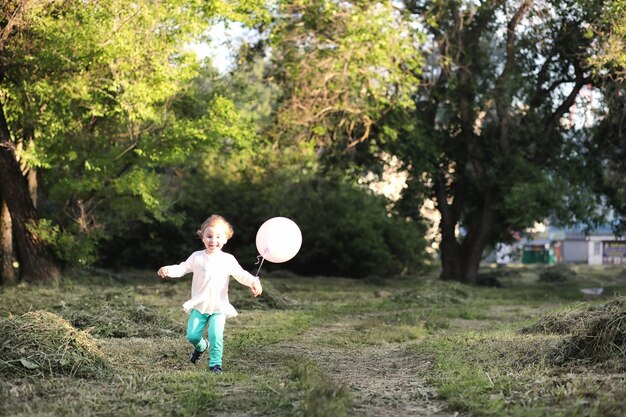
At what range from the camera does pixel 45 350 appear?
6.62m

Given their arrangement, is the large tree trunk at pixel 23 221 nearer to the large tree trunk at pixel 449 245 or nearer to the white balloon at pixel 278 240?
the white balloon at pixel 278 240

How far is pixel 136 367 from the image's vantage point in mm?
7109

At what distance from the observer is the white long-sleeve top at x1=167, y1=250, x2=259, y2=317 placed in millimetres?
7332

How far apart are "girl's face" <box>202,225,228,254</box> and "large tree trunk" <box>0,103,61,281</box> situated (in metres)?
10.2

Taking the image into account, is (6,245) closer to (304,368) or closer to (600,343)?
(304,368)

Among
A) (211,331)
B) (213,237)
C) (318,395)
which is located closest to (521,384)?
(318,395)

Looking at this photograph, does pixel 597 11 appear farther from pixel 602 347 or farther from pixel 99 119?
pixel 602 347

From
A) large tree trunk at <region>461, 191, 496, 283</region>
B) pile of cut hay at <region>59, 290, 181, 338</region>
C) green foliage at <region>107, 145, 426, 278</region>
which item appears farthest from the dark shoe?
green foliage at <region>107, 145, 426, 278</region>

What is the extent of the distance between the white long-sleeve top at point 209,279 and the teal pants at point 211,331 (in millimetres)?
67

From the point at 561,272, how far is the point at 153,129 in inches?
691

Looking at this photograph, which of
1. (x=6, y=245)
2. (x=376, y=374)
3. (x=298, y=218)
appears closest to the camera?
(x=376, y=374)

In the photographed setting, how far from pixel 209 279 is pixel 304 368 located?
129 cm

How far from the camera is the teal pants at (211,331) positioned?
7.15 m

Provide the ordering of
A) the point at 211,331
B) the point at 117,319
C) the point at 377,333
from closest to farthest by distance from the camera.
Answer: the point at 211,331 < the point at 117,319 < the point at 377,333
